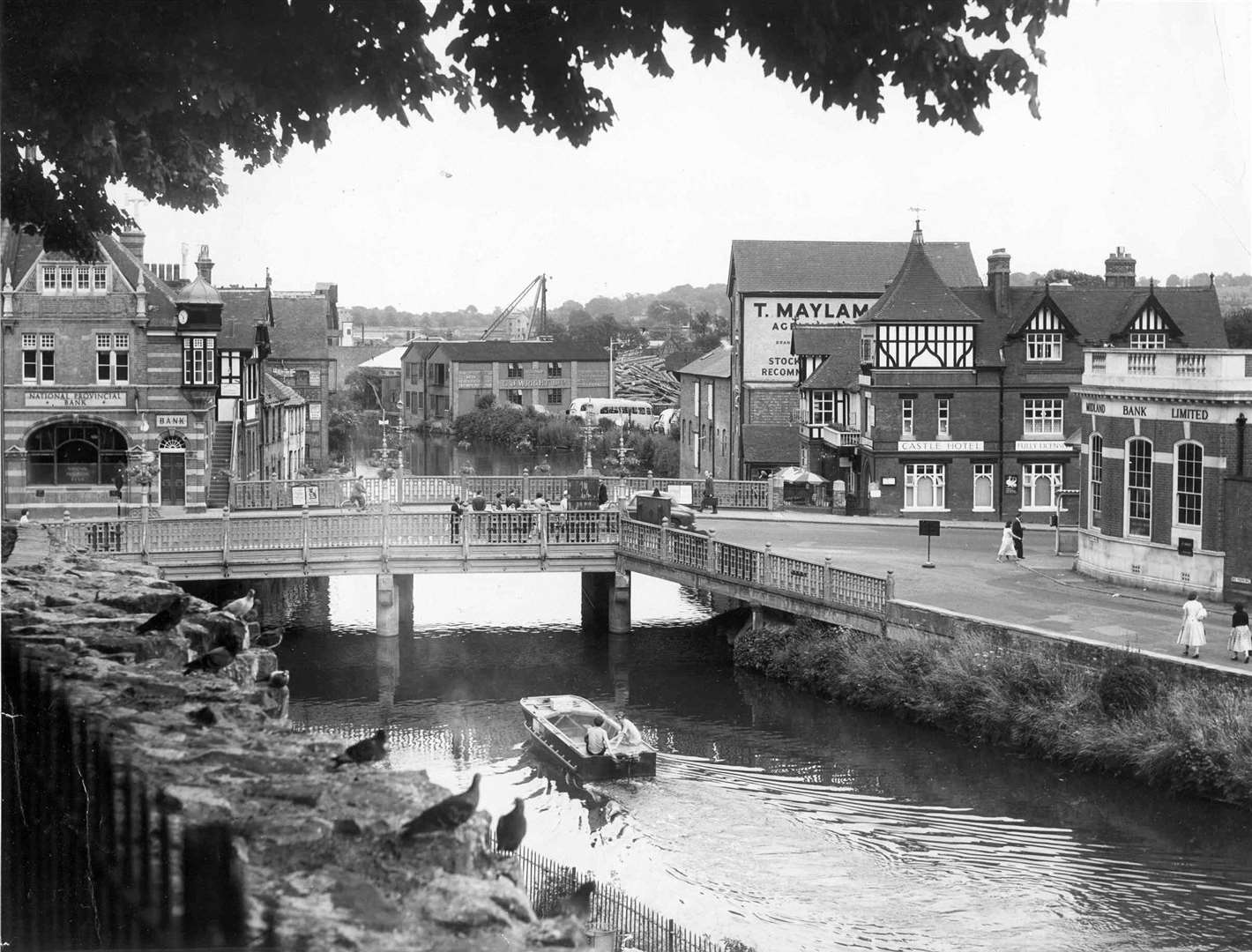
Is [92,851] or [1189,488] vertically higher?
[1189,488]

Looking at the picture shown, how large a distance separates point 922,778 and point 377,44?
51.2 ft

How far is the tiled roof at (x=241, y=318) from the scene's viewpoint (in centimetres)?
2925

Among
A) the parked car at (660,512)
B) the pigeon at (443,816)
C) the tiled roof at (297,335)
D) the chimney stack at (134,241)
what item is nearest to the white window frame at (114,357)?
the tiled roof at (297,335)

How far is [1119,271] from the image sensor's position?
48125 mm

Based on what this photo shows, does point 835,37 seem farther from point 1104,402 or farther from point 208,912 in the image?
point 1104,402

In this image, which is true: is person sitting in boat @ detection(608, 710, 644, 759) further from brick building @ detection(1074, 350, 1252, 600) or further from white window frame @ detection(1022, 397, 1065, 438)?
white window frame @ detection(1022, 397, 1065, 438)

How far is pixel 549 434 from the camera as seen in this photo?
2098 inches

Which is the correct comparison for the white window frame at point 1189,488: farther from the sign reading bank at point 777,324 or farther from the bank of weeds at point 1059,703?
the sign reading bank at point 777,324

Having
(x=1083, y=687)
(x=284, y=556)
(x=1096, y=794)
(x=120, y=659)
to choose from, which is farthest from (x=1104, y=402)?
(x=120, y=659)

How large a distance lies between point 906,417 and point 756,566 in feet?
46.1

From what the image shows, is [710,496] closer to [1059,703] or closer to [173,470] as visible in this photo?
[173,470]

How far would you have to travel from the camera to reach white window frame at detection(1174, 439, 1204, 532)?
28.0 metres

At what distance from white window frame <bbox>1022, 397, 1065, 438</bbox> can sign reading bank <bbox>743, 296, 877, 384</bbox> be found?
10457mm

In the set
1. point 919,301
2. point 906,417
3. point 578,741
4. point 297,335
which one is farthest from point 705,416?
point 578,741
